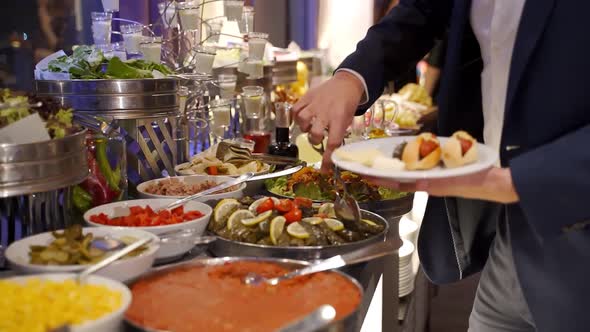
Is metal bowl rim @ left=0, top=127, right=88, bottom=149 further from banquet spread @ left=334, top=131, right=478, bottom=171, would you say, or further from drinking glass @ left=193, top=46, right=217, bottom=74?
drinking glass @ left=193, top=46, right=217, bottom=74

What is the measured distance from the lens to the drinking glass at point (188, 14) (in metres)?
3.13

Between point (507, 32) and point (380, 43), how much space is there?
1.27ft

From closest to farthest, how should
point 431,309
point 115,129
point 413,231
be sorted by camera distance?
1. point 115,129
2. point 413,231
3. point 431,309

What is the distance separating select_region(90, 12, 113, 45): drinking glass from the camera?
9.11 ft

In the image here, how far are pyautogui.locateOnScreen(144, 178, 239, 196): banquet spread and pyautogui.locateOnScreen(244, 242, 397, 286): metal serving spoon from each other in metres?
0.71

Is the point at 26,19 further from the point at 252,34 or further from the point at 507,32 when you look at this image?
the point at 507,32

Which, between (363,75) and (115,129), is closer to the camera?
(363,75)

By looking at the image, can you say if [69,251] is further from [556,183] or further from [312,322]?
[556,183]

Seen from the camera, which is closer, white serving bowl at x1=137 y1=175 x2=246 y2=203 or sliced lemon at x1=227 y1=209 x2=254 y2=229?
Answer: sliced lemon at x1=227 y1=209 x2=254 y2=229

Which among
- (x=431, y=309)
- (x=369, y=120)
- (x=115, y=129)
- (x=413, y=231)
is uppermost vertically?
(x=115, y=129)

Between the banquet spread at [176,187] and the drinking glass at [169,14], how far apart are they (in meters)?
1.20

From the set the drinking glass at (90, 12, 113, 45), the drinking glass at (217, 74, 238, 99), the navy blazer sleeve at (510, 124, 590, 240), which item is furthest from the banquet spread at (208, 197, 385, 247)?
the drinking glass at (217, 74, 238, 99)

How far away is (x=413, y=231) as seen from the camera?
10.8 feet

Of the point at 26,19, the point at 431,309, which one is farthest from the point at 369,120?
the point at 26,19
